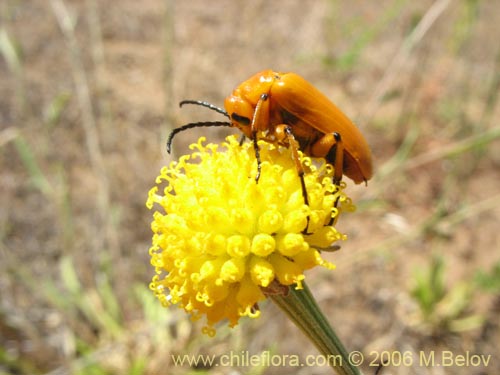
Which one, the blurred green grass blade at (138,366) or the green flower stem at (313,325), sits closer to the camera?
the green flower stem at (313,325)

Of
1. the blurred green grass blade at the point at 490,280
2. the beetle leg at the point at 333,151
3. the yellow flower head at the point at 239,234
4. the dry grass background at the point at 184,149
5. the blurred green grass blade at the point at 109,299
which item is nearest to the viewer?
the yellow flower head at the point at 239,234

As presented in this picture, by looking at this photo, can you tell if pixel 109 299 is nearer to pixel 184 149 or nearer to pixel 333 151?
pixel 184 149

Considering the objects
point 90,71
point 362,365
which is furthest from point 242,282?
point 90,71

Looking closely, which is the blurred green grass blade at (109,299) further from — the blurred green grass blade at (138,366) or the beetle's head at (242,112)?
the beetle's head at (242,112)

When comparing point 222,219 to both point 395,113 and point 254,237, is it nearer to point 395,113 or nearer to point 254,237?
point 254,237

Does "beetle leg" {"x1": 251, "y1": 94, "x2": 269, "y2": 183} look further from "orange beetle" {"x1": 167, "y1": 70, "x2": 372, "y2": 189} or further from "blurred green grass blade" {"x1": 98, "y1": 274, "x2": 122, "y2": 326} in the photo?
"blurred green grass blade" {"x1": 98, "y1": 274, "x2": 122, "y2": 326}

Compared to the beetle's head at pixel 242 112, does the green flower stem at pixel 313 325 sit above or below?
below

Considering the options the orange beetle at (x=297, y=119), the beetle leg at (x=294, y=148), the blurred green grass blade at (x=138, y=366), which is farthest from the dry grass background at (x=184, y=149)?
the beetle leg at (x=294, y=148)
